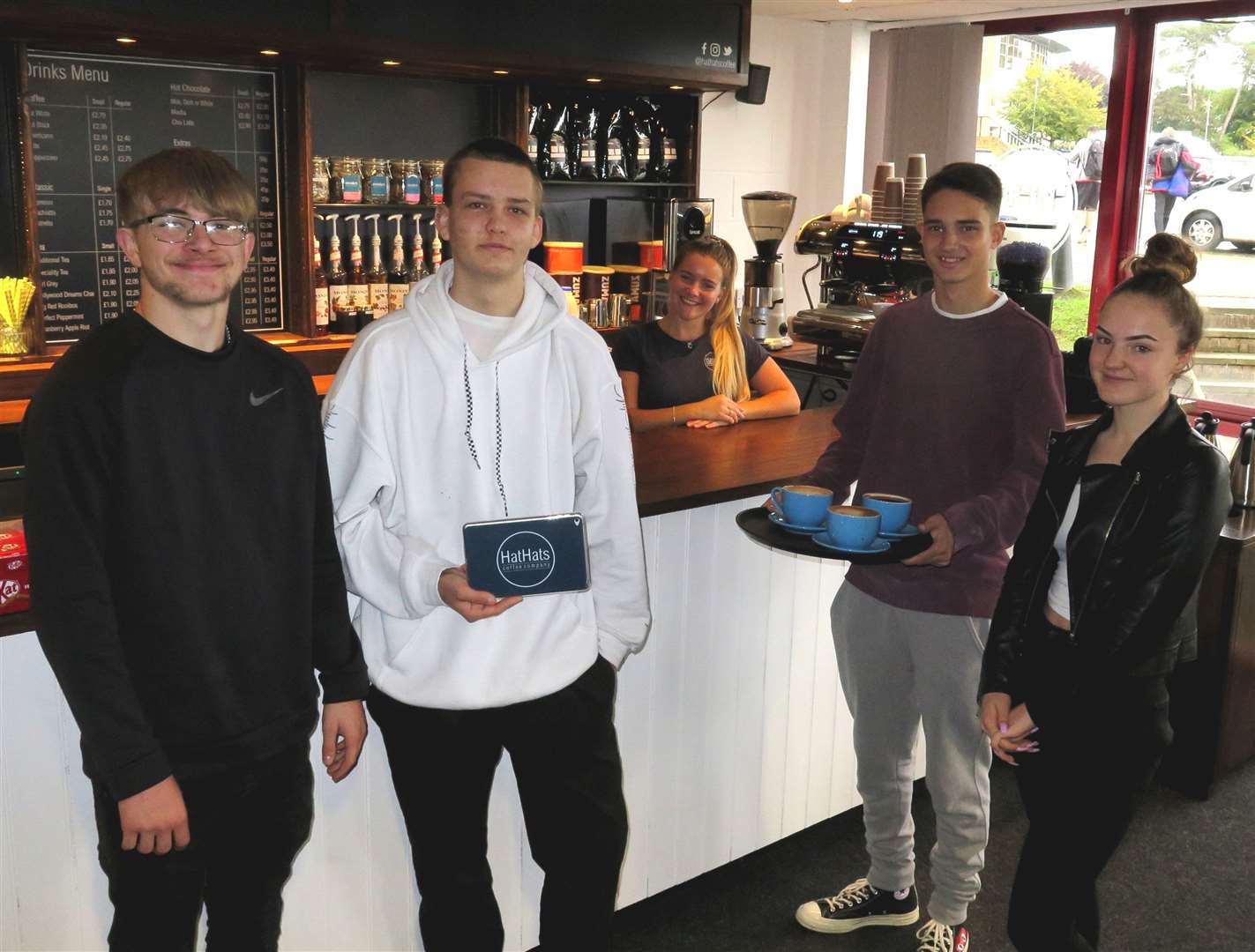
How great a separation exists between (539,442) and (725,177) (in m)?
4.43

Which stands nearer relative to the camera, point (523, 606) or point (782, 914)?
point (523, 606)

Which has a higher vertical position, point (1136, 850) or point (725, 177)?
point (725, 177)

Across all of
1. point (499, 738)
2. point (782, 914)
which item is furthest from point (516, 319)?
point (782, 914)

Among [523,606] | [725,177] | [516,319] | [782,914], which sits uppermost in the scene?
[725,177]

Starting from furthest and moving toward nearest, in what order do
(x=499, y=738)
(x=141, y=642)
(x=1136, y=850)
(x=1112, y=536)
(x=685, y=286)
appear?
(x=685, y=286) < (x=1136, y=850) < (x=499, y=738) < (x=1112, y=536) < (x=141, y=642)

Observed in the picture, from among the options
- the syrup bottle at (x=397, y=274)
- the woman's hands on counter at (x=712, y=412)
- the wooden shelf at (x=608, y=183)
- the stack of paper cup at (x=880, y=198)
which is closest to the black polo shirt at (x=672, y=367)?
the woman's hands on counter at (x=712, y=412)

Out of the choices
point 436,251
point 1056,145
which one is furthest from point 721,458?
point 1056,145

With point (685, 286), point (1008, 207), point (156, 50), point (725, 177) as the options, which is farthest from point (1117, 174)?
point (156, 50)

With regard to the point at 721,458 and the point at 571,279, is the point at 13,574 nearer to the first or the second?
the point at 721,458

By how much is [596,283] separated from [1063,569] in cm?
343

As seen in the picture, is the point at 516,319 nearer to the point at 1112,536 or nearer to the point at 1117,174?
the point at 1112,536

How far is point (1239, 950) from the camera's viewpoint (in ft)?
7.93

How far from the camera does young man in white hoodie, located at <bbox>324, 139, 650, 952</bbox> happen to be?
5.62 feet

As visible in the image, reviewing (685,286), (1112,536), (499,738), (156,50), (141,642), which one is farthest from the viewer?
(156,50)
